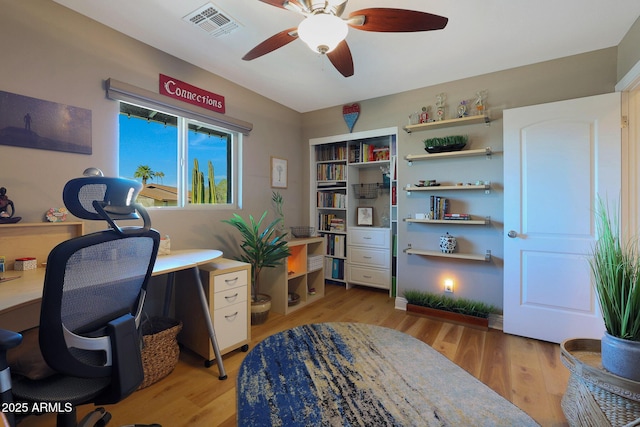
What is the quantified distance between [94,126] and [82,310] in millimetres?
1559

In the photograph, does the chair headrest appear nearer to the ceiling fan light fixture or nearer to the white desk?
the white desk

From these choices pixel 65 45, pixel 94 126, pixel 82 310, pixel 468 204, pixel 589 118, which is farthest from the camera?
pixel 468 204

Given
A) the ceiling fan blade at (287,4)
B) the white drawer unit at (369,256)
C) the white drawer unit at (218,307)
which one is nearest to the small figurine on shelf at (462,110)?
the white drawer unit at (369,256)

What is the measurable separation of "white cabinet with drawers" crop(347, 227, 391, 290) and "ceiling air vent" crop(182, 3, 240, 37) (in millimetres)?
2616

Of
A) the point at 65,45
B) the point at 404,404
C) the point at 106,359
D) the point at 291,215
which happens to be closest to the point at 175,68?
the point at 65,45

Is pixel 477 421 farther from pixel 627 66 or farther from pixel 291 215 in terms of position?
pixel 291 215

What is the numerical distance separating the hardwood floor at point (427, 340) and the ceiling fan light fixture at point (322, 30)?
2.04 meters

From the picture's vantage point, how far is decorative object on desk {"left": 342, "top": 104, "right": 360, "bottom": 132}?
3.42m

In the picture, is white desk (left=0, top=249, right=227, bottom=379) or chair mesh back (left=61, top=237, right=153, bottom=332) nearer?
chair mesh back (left=61, top=237, right=153, bottom=332)

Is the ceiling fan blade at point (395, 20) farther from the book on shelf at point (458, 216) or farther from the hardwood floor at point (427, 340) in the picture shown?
the hardwood floor at point (427, 340)

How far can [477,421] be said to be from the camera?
0.77 m

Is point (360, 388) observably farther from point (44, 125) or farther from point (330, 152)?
point (330, 152)

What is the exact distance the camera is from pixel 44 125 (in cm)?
174

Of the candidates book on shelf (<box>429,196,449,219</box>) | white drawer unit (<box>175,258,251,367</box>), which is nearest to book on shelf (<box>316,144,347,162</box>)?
book on shelf (<box>429,196,449,219</box>)
